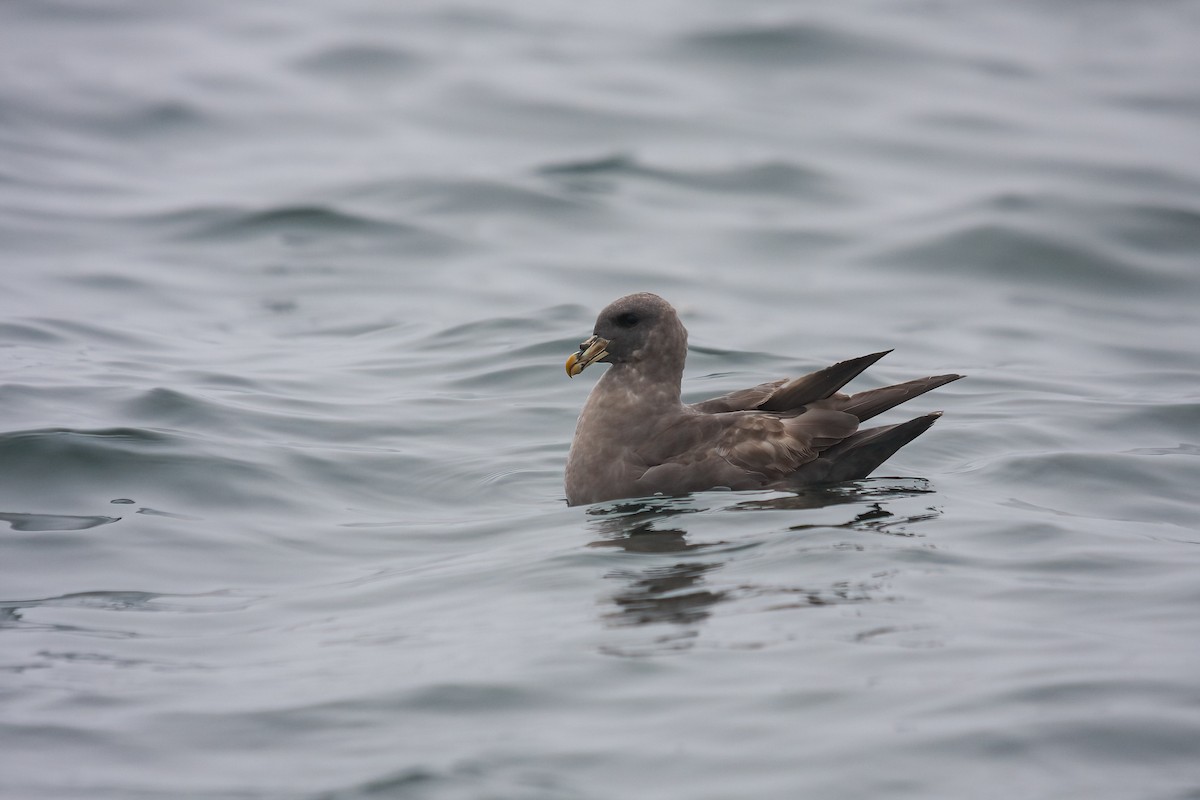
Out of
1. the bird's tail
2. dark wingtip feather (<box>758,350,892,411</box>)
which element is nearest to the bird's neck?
dark wingtip feather (<box>758,350,892,411</box>)

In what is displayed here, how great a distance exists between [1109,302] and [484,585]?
8.90 metres

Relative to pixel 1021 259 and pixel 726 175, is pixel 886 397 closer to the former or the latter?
pixel 1021 259

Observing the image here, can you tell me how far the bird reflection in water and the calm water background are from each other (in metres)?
0.03

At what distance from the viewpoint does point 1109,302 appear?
13.7 metres

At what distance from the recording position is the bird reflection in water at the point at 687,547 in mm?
5973

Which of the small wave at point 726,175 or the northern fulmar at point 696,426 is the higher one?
the small wave at point 726,175

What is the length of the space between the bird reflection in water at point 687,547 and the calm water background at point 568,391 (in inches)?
1.3

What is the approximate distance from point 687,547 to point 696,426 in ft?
3.54

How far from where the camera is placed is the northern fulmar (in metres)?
7.58

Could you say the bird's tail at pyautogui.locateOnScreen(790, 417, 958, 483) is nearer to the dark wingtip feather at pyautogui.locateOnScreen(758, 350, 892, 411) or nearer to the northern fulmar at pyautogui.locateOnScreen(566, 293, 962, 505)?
the northern fulmar at pyautogui.locateOnScreen(566, 293, 962, 505)

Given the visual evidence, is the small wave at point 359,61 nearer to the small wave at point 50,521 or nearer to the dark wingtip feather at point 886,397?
the small wave at point 50,521

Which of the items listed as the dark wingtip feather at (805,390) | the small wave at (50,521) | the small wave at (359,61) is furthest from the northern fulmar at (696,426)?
the small wave at (359,61)

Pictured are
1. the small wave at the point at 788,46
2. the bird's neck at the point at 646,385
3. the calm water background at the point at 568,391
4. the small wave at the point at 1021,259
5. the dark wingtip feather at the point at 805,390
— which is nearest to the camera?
the calm water background at the point at 568,391

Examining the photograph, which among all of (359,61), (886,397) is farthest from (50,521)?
(359,61)
